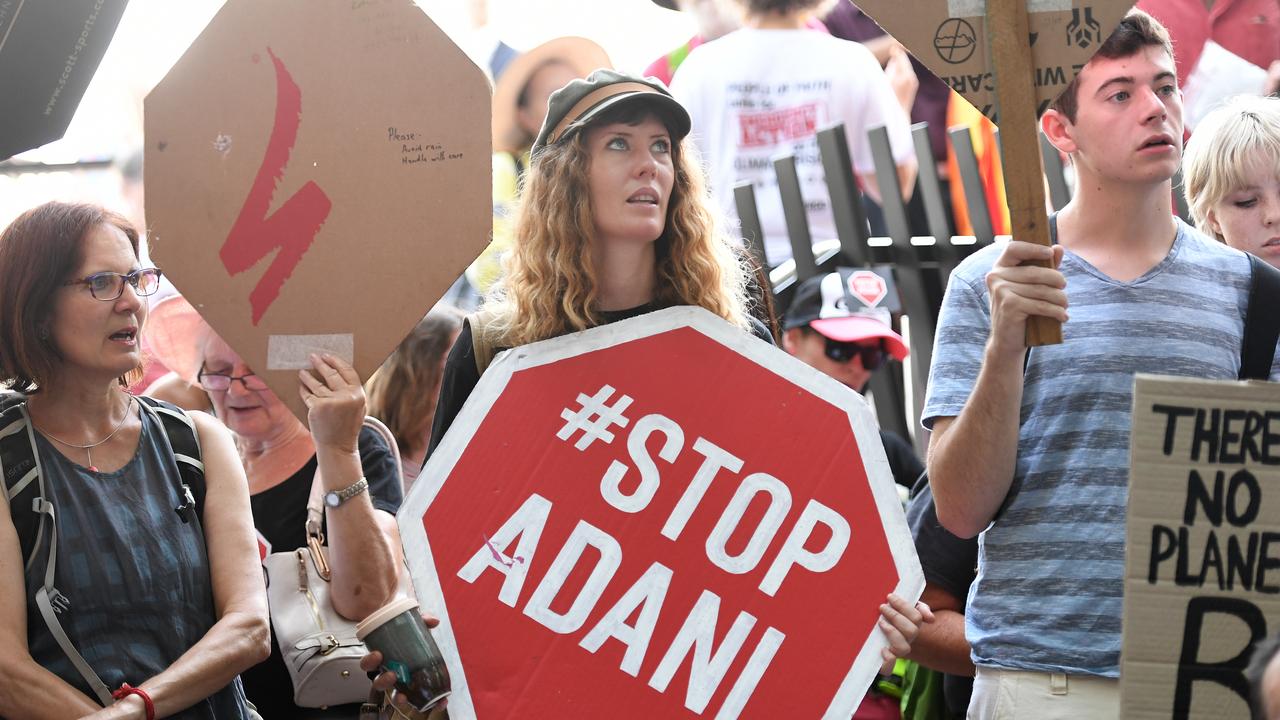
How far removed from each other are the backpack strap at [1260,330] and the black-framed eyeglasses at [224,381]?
2.16 metres

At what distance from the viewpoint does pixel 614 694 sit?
2.18 metres

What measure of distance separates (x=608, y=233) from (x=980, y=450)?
0.72 meters

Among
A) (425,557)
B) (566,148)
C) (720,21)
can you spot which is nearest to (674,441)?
(425,557)

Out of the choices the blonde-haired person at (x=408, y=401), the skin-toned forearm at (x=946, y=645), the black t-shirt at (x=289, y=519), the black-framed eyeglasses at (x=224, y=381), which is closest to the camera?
the skin-toned forearm at (x=946, y=645)

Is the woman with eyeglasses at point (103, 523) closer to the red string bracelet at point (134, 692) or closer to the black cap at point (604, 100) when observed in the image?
the red string bracelet at point (134, 692)

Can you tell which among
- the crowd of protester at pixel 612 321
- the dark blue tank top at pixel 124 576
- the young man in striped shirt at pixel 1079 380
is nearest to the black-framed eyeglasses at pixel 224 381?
the crowd of protester at pixel 612 321

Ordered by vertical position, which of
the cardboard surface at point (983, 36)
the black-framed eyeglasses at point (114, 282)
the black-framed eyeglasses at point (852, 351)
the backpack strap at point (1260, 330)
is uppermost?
the cardboard surface at point (983, 36)

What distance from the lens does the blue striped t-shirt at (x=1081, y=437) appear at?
220 cm

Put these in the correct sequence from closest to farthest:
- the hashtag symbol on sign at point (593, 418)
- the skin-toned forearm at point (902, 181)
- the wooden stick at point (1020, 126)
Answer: the wooden stick at point (1020, 126) → the hashtag symbol on sign at point (593, 418) → the skin-toned forearm at point (902, 181)

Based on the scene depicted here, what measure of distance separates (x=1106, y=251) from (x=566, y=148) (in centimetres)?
90

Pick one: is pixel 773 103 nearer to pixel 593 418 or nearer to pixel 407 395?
pixel 407 395

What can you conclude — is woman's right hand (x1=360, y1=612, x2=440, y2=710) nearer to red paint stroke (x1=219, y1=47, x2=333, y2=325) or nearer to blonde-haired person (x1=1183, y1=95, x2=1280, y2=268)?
red paint stroke (x1=219, y1=47, x2=333, y2=325)

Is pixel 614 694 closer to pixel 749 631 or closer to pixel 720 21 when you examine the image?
pixel 749 631

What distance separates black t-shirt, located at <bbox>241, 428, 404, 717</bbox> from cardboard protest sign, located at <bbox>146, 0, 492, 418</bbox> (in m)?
0.71
